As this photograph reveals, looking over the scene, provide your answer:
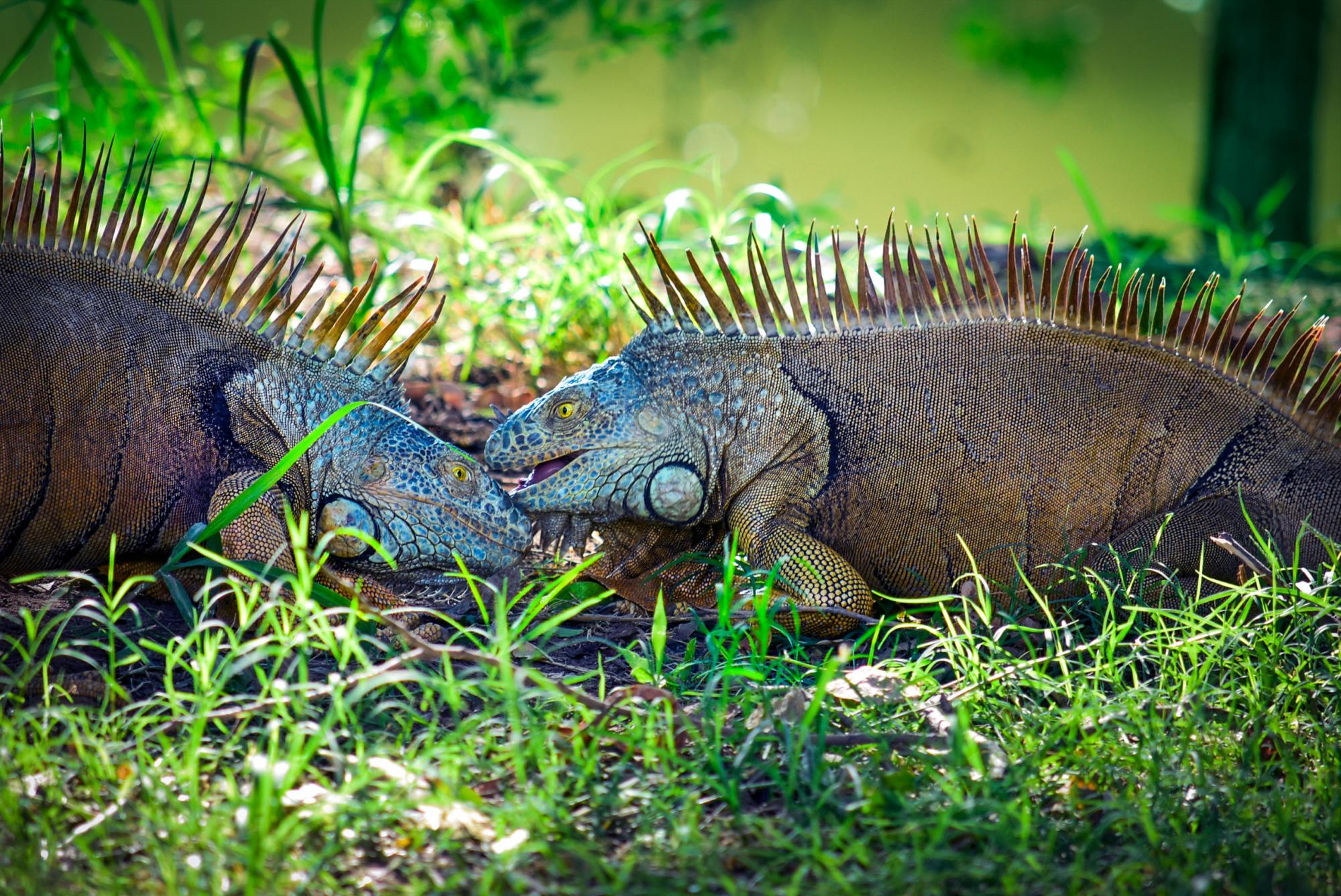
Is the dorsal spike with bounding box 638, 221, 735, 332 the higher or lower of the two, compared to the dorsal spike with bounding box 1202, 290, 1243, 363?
higher

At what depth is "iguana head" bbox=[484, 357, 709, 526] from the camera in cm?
341

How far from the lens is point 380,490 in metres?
3.41

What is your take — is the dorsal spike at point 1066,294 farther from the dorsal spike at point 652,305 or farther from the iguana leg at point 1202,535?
the dorsal spike at point 652,305

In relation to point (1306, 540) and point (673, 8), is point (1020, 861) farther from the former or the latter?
point (673, 8)

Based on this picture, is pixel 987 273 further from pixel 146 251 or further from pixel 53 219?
pixel 53 219

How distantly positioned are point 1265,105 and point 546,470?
22.8ft

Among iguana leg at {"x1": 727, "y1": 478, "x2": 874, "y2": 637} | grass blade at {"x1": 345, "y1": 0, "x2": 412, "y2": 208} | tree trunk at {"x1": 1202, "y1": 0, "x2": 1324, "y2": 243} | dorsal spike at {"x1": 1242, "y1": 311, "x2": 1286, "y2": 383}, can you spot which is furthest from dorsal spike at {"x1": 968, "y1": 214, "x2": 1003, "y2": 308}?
tree trunk at {"x1": 1202, "y1": 0, "x2": 1324, "y2": 243}

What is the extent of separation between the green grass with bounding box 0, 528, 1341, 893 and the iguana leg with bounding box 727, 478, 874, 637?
24 cm

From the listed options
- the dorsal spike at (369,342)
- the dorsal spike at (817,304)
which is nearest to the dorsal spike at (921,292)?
the dorsal spike at (817,304)

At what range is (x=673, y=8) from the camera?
6609 millimetres

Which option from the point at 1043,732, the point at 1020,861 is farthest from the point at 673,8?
the point at 1020,861

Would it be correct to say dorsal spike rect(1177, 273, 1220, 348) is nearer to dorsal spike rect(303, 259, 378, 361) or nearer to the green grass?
the green grass

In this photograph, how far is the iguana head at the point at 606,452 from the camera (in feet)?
11.2

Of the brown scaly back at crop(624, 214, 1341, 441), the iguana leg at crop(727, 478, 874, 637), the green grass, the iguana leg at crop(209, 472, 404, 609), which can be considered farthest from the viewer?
the brown scaly back at crop(624, 214, 1341, 441)
